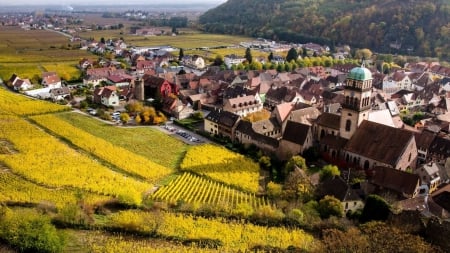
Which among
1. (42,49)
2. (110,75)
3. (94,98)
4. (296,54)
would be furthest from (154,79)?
(42,49)

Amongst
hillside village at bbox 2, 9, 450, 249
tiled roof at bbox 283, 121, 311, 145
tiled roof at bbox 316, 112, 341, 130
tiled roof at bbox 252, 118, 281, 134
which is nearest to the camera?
hillside village at bbox 2, 9, 450, 249

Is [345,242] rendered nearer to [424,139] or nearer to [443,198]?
[443,198]

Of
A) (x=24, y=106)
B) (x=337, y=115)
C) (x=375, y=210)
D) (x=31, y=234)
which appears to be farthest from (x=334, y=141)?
(x=24, y=106)

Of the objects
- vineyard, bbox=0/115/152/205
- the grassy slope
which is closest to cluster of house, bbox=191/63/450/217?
the grassy slope

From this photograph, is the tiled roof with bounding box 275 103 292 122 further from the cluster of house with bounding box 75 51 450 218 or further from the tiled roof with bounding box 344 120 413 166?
the tiled roof with bounding box 344 120 413 166

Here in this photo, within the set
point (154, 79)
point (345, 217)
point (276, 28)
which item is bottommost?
point (345, 217)

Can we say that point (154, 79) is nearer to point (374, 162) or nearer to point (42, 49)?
point (374, 162)
